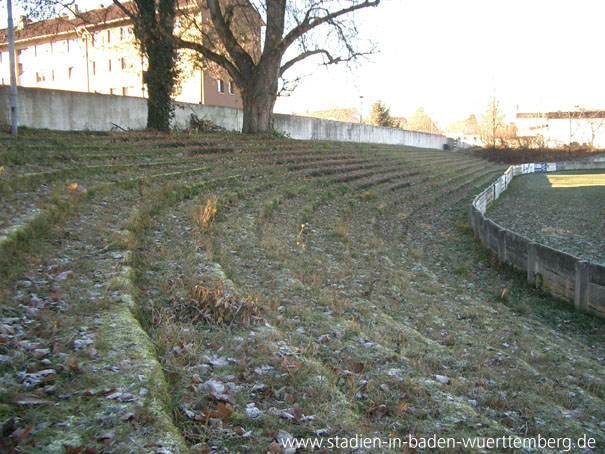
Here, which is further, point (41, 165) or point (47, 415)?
point (41, 165)

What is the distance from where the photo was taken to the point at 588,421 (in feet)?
15.5

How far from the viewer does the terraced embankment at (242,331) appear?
3.83m

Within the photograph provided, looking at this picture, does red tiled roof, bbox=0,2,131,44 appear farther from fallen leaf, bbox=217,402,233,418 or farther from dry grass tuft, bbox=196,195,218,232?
fallen leaf, bbox=217,402,233,418

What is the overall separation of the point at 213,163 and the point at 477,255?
9.84 meters

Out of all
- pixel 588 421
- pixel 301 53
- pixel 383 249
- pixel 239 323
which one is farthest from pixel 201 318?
pixel 301 53

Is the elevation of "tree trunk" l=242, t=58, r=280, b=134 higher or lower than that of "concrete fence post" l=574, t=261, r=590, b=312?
higher

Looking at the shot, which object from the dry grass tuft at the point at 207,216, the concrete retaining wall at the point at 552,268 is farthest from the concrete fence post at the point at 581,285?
the dry grass tuft at the point at 207,216

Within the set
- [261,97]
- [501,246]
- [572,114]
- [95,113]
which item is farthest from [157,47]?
[572,114]

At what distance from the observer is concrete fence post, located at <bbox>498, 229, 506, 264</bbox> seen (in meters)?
11.8

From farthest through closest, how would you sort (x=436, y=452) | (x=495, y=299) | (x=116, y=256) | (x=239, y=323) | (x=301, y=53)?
1. (x=301, y=53)
2. (x=495, y=299)
3. (x=116, y=256)
4. (x=239, y=323)
5. (x=436, y=452)

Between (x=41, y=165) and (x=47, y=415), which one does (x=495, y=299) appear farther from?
(x=41, y=165)

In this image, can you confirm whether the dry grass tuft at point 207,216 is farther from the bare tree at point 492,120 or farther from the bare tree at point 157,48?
the bare tree at point 492,120

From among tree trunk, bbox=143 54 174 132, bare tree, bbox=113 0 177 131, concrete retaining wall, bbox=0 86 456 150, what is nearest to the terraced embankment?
concrete retaining wall, bbox=0 86 456 150

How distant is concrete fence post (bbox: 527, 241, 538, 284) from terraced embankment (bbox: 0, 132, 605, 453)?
0.44m
